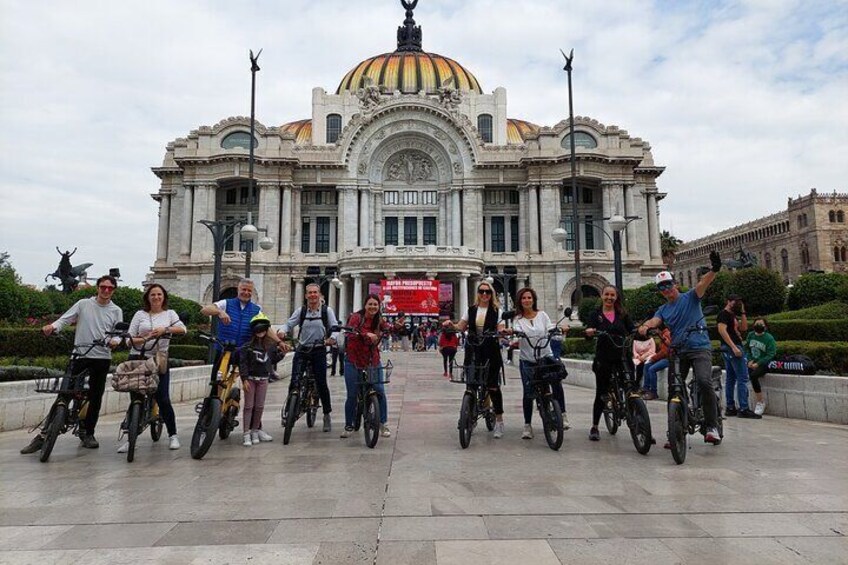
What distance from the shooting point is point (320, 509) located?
466cm

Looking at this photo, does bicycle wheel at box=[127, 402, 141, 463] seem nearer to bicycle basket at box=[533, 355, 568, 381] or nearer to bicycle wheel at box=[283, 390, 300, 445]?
bicycle wheel at box=[283, 390, 300, 445]

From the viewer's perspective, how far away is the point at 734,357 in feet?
32.2

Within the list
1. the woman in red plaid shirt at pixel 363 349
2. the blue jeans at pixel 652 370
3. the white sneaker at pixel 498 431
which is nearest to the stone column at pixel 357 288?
the blue jeans at pixel 652 370

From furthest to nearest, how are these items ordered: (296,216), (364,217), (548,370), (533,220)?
(296,216) < (364,217) < (533,220) < (548,370)

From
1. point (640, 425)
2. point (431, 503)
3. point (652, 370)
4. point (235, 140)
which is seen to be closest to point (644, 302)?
point (652, 370)

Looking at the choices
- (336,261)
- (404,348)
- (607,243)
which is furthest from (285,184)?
(607,243)

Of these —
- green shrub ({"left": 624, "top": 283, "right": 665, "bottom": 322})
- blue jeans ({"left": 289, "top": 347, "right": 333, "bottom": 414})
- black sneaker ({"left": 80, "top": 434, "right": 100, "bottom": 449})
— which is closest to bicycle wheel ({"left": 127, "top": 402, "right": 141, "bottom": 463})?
black sneaker ({"left": 80, "top": 434, "right": 100, "bottom": 449})

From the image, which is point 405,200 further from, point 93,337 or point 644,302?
point 93,337

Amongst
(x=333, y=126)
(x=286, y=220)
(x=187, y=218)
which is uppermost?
(x=333, y=126)

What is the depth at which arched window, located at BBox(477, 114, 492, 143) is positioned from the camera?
187 feet

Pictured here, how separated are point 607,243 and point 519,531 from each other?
4627cm

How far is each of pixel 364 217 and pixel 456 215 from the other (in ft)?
26.5

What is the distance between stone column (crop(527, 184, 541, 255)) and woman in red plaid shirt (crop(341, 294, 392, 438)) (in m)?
40.1

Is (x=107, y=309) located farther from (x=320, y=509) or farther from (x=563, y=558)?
(x=563, y=558)
